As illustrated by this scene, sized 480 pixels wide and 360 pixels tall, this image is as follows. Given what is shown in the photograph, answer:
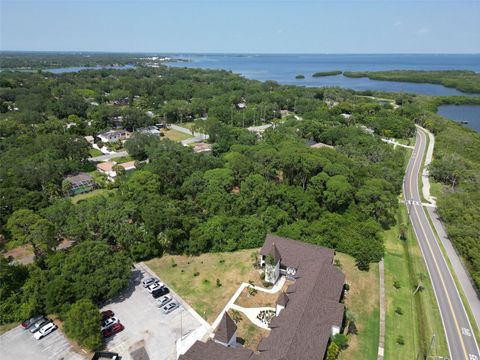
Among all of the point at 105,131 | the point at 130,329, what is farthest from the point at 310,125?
the point at 130,329

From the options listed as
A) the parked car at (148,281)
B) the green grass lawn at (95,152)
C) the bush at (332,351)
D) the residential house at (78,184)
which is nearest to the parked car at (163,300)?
the parked car at (148,281)

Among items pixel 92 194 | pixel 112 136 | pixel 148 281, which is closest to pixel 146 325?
pixel 148 281

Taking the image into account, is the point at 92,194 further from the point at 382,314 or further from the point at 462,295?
the point at 462,295

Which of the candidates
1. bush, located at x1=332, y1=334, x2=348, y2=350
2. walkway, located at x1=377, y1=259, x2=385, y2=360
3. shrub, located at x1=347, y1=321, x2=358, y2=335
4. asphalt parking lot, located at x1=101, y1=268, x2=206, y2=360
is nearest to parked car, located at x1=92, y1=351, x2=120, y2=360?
asphalt parking lot, located at x1=101, y1=268, x2=206, y2=360

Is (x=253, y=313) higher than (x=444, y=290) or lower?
higher

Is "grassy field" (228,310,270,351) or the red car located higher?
the red car

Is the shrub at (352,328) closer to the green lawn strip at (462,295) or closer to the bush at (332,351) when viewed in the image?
the bush at (332,351)

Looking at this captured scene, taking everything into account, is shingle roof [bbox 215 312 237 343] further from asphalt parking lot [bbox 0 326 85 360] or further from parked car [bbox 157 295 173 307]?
asphalt parking lot [bbox 0 326 85 360]
